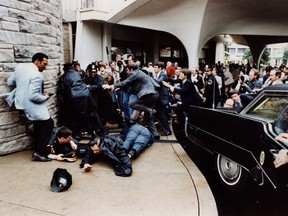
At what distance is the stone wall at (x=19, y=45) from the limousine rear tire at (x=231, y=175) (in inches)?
131

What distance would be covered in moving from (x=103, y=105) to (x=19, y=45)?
2.71 meters

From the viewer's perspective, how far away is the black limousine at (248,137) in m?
2.95

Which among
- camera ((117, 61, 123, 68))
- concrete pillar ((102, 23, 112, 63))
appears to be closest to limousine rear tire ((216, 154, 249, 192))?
camera ((117, 61, 123, 68))

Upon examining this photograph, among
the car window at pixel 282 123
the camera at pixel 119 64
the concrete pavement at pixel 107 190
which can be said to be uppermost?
the camera at pixel 119 64

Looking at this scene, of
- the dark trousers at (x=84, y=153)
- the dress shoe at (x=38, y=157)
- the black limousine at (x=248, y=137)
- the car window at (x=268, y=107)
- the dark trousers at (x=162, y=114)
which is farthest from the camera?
the dark trousers at (x=162, y=114)

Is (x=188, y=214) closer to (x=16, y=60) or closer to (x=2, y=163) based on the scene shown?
(x=2, y=163)

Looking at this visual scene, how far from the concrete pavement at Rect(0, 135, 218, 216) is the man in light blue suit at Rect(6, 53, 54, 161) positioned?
0.38 meters

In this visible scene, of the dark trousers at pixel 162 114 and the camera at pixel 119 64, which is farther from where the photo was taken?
the camera at pixel 119 64

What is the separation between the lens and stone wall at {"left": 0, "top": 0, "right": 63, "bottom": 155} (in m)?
4.83

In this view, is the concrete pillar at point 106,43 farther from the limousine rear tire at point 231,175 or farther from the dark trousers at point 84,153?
the limousine rear tire at point 231,175

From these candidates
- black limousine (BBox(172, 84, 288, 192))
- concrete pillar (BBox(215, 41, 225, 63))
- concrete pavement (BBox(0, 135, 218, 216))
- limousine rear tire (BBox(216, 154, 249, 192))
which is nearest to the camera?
black limousine (BBox(172, 84, 288, 192))

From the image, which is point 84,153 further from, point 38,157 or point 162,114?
point 162,114

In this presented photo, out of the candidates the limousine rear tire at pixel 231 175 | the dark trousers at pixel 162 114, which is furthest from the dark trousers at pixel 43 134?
the dark trousers at pixel 162 114

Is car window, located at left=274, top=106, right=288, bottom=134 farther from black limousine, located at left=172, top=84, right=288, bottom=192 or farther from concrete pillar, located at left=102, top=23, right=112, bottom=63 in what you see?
concrete pillar, located at left=102, top=23, right=112, bottom=63
